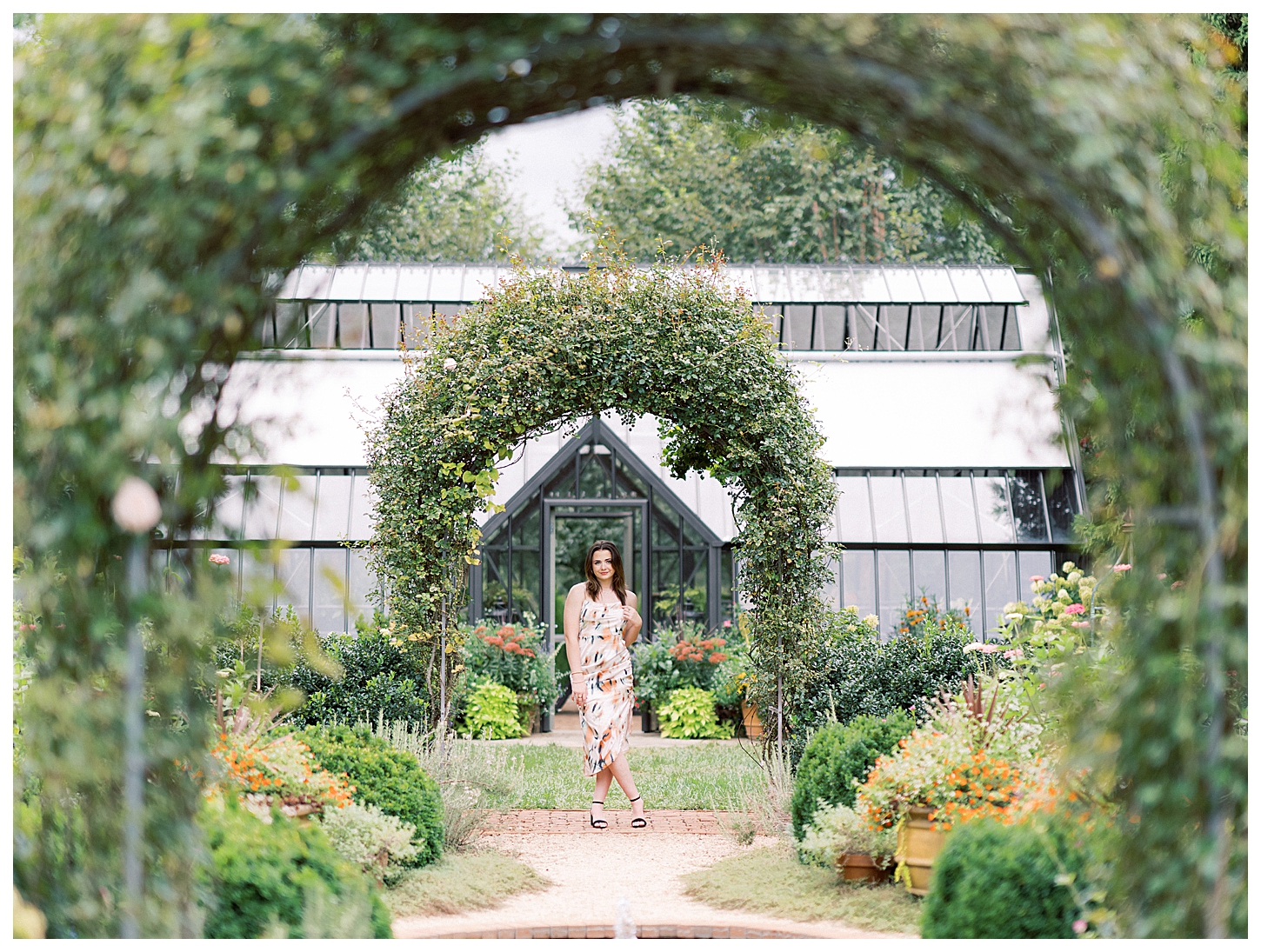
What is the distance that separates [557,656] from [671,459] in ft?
21.6

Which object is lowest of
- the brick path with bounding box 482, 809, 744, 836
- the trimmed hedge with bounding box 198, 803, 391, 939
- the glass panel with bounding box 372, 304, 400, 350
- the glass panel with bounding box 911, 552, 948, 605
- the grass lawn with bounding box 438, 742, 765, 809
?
the brick path with bounding box 482, 809, 744, 836

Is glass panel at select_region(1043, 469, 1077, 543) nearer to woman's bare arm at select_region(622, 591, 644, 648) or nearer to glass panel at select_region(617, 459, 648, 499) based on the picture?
glass panel at select_region(617, 459, 648, 499)

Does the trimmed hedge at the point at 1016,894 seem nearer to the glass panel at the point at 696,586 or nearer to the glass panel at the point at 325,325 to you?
the glass panel at the point at 696,586

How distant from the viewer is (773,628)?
6.79 metres

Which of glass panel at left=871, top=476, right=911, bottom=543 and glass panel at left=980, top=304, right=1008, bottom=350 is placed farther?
glass panel at left=980, top=304, right=1008, bottom=350

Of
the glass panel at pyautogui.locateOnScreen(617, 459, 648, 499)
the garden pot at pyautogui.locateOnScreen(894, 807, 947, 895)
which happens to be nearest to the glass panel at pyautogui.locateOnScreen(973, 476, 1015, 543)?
the glass panel at pyautogui.locateOnScreen(617, 459, 648, 499)

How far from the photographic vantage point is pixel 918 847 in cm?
457

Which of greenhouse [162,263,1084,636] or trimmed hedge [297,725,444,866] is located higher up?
greenhouse [162,263,1084,636]

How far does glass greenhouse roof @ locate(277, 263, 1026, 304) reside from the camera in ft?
50.6

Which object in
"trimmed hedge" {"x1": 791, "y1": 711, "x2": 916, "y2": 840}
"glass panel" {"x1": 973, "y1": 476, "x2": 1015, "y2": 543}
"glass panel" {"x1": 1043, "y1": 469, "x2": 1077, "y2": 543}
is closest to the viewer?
"trimmed hedge" {"x1": 791, "y1": 711, "x2": 916, "y2": 840}

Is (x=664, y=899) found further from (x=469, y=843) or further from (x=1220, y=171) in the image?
(x=1220, y=171)

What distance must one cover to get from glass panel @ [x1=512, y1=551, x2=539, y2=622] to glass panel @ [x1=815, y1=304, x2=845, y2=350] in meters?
5.84

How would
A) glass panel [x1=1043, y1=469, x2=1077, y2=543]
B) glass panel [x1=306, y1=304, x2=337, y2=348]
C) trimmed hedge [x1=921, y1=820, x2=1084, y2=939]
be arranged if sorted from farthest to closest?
glass panel [x1=306, y1=304, x2=337, y2=348] < glass panel [x1=1043, y1=469, x2=1077, y2=543] < trimmed hedge [x1=921, y1=820, x2=1084, y2=939]

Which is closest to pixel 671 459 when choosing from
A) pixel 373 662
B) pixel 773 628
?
pixel 773 628
